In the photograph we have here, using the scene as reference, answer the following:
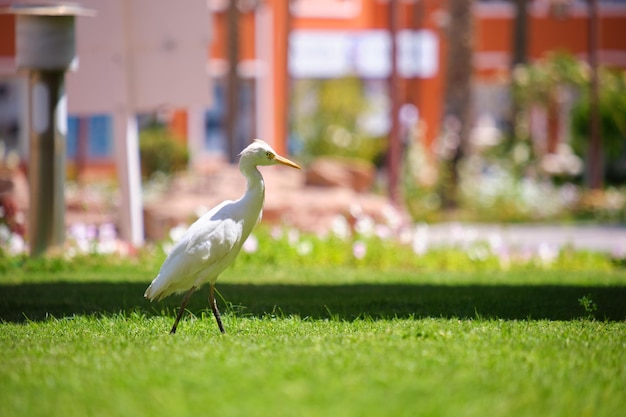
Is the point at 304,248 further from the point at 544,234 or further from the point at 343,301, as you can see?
the point at 544,234

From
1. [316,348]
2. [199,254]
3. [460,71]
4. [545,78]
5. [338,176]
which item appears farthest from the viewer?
[545,78]

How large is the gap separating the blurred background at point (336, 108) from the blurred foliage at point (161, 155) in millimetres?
35

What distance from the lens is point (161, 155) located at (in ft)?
90.6

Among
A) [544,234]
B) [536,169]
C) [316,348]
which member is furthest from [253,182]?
[536,169]

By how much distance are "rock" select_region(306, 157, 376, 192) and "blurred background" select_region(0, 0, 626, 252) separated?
0.12 ft

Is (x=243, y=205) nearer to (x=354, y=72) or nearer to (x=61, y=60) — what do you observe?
(x=61, y=60)

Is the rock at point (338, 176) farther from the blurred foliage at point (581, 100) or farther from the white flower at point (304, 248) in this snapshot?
the blurred foliage at point (581, 100)

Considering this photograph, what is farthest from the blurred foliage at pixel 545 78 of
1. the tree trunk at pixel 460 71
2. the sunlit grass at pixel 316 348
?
the sunlit grass at pixel 316 348

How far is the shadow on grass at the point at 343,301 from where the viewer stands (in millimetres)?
8430

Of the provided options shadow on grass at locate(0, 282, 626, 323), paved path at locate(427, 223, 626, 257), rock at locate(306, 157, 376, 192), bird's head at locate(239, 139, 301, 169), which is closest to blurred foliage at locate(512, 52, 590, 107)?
paved path at locate(427, 223, 626, 257)

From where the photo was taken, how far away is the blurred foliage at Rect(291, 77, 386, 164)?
27.9m

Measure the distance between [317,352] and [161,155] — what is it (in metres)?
21.7

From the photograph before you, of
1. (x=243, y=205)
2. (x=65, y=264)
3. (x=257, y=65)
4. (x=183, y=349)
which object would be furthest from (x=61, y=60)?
(x=257, y=65)

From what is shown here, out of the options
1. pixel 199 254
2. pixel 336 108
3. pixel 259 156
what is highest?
pixel 259 156
